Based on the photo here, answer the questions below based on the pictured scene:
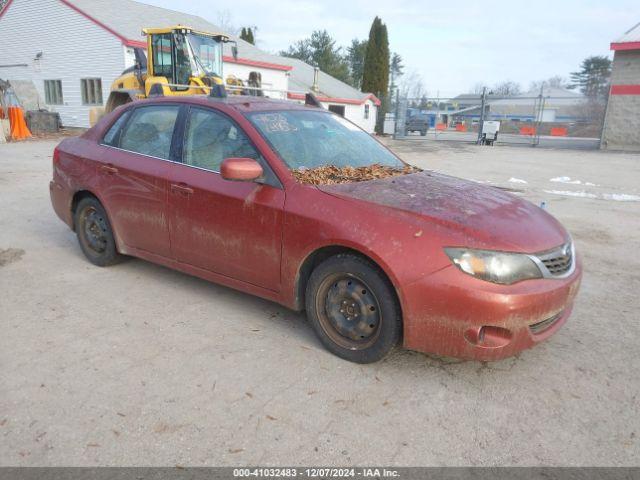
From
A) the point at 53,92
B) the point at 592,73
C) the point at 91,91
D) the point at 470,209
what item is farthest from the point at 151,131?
the point at 592,73

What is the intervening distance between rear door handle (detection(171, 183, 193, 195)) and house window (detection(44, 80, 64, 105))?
84.6ft

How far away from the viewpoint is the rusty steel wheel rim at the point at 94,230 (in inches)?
183

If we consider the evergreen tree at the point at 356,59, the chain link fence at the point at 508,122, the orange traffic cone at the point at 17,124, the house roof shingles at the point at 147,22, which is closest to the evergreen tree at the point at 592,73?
the chain link fence at the point at 508,122

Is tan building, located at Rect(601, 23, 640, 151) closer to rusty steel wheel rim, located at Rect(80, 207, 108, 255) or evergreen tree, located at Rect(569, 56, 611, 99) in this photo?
rusty steel wheel rim, located at Rect(80, 207, 108, 255)

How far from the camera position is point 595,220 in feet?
24.4

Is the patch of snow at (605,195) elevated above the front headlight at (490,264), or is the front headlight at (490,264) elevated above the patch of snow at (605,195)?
the front headlight at (490,264)

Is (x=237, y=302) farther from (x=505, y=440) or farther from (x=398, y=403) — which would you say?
(x=505, y=440)

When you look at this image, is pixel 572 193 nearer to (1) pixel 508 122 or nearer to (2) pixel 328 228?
(2) pixel 328 228

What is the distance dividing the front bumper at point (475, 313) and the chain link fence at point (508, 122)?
1918 centimetres

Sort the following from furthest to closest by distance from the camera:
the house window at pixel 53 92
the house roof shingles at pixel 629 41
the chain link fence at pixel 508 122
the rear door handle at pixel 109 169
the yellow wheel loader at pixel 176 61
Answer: the chain link fence at pixel 508 122, the house window at pixel 53 92, the house roof shingles at pixel 629 41, the yellow wheel loader at pixel 176 61, the rear door handle at pixel 109 169

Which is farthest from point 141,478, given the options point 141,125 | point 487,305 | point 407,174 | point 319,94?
point 319,94

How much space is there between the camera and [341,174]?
3.57m

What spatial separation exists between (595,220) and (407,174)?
4957mm

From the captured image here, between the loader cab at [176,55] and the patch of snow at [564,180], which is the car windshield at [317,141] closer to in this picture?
the patch of snow at [564,180]
